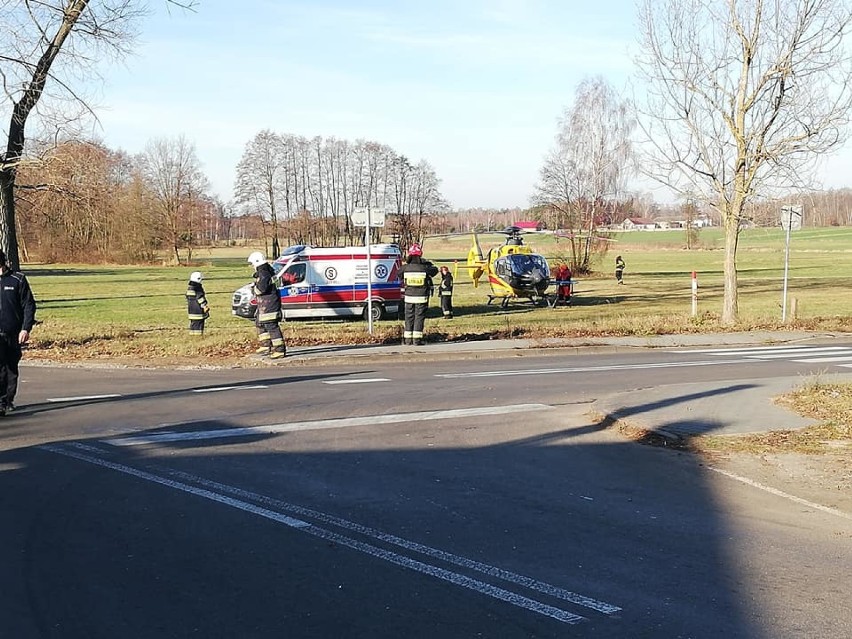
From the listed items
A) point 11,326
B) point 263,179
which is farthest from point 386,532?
point 263,179

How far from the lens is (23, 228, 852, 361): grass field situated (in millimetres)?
21281

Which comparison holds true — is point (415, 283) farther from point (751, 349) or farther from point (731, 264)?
point (731, 264)

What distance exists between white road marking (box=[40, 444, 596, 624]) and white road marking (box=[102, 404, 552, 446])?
101 cm

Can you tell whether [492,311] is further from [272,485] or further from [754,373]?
[272,485]

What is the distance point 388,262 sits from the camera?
28.2m

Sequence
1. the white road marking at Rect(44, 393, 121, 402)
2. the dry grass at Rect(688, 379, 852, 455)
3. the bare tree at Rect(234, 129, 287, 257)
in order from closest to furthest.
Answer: the dry grass at Rect(688, 379, 852, 455) < the white road marking at Rect(44, 393, 121, 402) < the bare tree at Rect(234, 129, 287, 257)

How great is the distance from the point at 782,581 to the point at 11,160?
19028mm

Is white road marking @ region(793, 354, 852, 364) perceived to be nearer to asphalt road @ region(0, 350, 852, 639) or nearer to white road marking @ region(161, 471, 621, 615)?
asphalt road @ region(0, 350, 852, 639)

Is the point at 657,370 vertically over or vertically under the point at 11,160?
under

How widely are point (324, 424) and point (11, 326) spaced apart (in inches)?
163

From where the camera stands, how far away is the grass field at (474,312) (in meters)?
21.3

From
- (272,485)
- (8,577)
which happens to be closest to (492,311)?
(272,485)

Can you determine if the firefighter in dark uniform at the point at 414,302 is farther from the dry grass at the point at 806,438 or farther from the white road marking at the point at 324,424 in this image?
the dry grass at the point at 806,438

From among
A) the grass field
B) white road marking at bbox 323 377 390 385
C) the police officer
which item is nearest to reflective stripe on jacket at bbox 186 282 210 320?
the grass field
